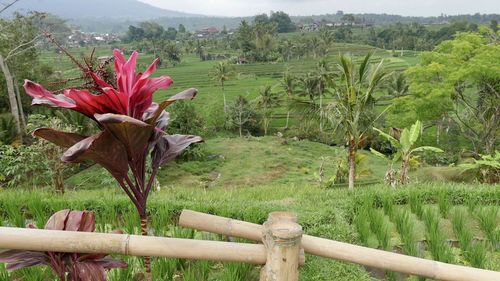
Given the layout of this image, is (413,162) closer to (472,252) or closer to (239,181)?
(239,181)

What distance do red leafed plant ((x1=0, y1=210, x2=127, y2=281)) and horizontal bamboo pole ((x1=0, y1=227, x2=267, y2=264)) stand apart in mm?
79

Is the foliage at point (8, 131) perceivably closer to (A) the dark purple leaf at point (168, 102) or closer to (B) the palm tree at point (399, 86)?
(A) the dark purple leaf at point (168, 102)

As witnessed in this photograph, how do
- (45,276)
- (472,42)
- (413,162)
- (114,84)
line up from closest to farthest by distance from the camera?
Result: 1. (114,84)
2. (45,276)
3. (413,162)
4. (472,42)

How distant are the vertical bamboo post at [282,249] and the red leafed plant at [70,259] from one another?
56 cm

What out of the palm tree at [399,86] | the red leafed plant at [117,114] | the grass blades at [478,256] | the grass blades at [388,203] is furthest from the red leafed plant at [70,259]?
the palm tree at [399,86]

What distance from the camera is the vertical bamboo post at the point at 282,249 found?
153 centimetres

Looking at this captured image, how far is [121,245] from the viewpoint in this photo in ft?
4.97

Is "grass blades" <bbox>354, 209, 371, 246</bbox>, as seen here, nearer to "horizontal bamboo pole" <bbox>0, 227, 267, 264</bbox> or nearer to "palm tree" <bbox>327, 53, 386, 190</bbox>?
"horizontal bamboo pole" <bbox>0, 227, 267, 264</bbox>

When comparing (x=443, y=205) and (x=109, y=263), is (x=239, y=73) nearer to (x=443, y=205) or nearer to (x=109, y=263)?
(x=443, y=205)

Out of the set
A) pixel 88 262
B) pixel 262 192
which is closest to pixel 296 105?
pixel 262 192

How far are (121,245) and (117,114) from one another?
49 cm

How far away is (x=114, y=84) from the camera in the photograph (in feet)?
5.02

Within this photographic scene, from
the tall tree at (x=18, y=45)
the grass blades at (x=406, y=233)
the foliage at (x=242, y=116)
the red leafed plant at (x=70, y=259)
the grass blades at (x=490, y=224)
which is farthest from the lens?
the foliage at (x=242, y=116)

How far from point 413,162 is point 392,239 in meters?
8.07
